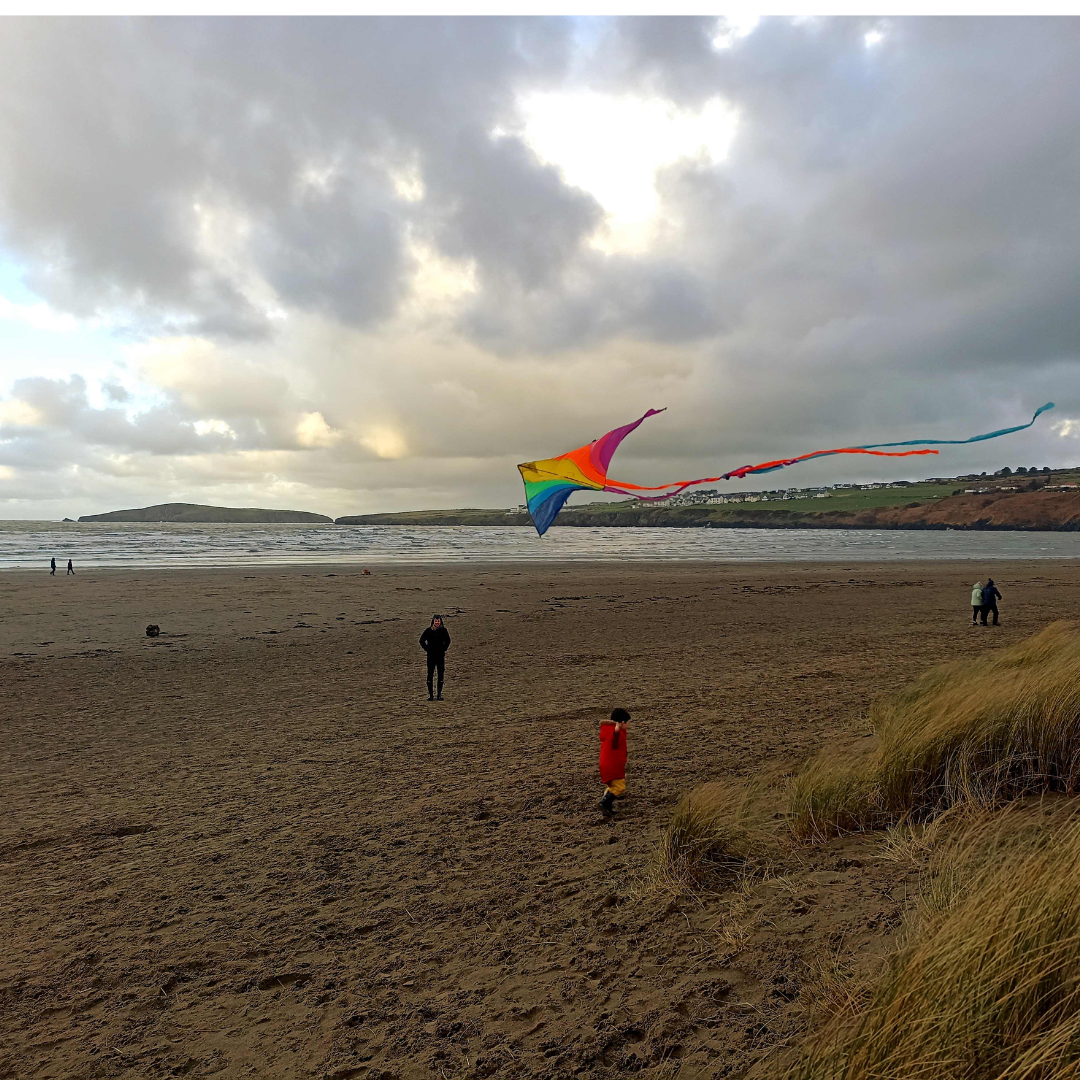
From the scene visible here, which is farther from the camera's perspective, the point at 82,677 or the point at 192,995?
the point at 82,677

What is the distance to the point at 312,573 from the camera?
116 feet

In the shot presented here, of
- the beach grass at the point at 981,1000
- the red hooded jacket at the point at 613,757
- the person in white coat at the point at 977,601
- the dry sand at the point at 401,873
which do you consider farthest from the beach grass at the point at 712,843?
the person in white coat at the point at 977,601

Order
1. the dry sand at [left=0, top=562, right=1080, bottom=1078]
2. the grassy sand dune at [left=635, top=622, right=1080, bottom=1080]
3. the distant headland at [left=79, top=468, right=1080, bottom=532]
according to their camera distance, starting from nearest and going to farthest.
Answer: the grassy sand dune at [left=635, top=622, right=1080, bottom=1080] < the dry sand at [left=0, top=562, right=1080, bottom=1078] < the distant headland at [left=79, top=468, right=1080, bottom=532]

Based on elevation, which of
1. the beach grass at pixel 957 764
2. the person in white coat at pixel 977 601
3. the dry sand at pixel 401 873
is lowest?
the dry sand at pixel 401 873

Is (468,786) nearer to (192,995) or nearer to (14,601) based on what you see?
(192,995)

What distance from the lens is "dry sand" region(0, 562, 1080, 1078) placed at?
3256mm

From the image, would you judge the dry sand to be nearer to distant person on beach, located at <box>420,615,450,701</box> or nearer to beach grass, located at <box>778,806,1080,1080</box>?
distant person on beach, located at <box>420,615,450,701</box>

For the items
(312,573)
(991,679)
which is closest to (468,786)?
(991,679)

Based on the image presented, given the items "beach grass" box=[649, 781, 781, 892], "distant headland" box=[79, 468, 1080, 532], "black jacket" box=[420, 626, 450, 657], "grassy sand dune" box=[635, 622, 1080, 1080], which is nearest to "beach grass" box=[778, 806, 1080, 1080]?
"grassy sand dune" box=[635, 622, 1080, 1080]

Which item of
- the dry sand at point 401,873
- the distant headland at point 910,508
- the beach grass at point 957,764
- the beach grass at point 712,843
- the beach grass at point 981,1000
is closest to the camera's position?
the beach grass at point 981,1000

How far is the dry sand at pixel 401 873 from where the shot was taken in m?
3.26

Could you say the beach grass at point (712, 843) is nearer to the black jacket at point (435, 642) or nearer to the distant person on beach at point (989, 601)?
the black jacket at point (435, 642)
